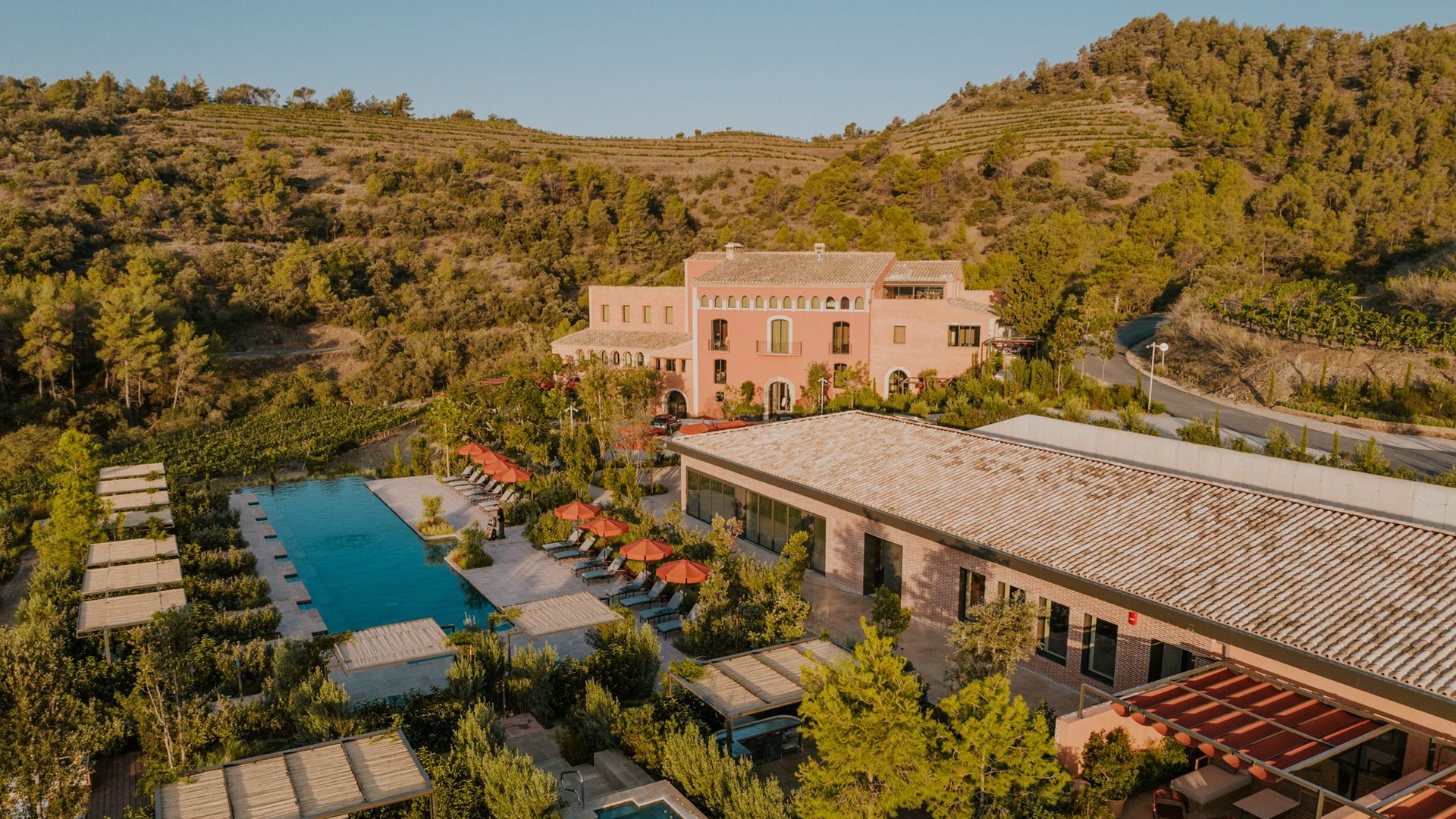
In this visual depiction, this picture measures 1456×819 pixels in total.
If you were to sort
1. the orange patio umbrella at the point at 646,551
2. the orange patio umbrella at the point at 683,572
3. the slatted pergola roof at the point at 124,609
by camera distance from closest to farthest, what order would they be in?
the slatted pergola roof at the point at 124,609
the orange patio umbrella at the point at 683,572
the orange patio umbrella at the point at 646,551

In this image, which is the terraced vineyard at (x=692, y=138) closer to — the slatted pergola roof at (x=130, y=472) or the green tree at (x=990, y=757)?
Answer: the slatted pergola roof at (x=130, y=472)

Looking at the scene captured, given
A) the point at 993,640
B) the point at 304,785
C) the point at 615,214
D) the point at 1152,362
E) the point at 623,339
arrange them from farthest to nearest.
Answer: the point at 615,214, the point at 623,339, the point at 1152,362, the point at 993,640, the point at 304,785

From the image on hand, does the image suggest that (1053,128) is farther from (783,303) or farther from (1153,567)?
(1153,567)

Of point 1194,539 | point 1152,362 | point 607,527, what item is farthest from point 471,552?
point 1152,362

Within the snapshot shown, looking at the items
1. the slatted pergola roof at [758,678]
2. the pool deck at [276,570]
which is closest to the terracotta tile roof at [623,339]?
the pool deck at [276,570]

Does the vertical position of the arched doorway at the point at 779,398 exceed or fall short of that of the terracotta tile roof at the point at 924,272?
it falls short

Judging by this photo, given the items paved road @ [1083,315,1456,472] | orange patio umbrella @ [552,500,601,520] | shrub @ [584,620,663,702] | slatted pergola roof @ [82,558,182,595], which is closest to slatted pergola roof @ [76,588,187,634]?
slatted pergola roof @ [82,558,182,595]

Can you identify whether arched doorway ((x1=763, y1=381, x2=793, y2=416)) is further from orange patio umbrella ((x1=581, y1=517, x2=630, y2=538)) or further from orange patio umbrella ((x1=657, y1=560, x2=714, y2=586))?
orange patio umbrella ((x1=657, y1=560, x2=714, y2=586))
